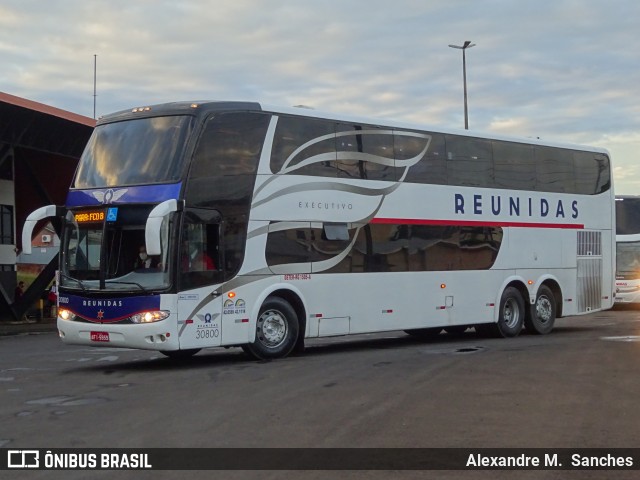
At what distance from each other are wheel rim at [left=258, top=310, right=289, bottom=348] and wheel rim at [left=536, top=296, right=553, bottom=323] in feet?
26.1

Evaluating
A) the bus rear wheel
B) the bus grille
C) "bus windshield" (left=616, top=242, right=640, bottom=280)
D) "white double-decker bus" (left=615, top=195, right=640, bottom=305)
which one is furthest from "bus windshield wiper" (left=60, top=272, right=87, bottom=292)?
"bus windshield" (left=616, top=242, right=640, bottom=280)

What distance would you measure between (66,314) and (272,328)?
3.34 meters

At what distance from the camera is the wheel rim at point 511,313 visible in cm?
2059

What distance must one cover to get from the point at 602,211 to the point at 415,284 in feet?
24.0

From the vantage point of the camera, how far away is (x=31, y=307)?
3528 cm

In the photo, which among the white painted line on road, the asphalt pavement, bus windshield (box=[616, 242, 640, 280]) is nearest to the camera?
the white painted line on road

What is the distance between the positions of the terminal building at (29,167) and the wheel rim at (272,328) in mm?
15517

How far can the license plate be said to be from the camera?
1409 cm

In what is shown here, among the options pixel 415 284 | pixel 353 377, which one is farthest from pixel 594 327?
pixel 353 377

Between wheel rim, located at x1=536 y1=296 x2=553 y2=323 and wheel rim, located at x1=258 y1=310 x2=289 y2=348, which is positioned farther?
wheel rim, located at x1=536 y1=296 x2=553 y2=323

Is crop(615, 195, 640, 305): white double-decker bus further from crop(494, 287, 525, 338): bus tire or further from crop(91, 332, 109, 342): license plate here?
crop(91, 332, 109, 342): license plate

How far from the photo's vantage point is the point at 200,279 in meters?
14.4

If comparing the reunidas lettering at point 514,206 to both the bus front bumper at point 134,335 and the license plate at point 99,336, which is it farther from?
the license plate at point 99,336

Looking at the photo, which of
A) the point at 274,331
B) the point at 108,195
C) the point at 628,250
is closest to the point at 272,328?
the point at 274,331
